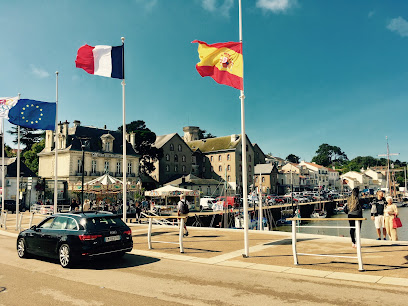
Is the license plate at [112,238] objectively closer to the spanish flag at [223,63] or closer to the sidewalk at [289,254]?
the sidewalk at [289,254]

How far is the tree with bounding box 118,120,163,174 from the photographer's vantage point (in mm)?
70312

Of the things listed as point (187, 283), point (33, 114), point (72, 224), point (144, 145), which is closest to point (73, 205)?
point (33, 114)

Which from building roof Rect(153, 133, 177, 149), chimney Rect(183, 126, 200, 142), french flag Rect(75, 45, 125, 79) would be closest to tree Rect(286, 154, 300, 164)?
chimney Rect(183, 126, 200, 142)

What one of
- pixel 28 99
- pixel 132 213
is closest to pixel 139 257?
pixel 28 99

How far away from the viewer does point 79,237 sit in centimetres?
945

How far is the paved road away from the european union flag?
43.5 ft

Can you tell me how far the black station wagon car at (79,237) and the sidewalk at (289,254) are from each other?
1889 millimetres

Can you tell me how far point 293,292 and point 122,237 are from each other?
552 centimetres

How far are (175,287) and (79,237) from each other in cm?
362

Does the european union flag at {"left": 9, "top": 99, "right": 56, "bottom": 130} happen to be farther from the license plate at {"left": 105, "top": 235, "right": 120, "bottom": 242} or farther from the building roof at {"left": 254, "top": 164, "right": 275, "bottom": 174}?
the building roof at {"left": 254, "top": 164, "right": 275, "bottom": 174}

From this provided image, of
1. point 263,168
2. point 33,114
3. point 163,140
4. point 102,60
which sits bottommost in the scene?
point 263,168

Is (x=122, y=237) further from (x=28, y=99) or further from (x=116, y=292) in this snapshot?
(x=28, y=99)

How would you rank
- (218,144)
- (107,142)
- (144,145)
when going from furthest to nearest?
(218,144)
(144,145)
(107,142)

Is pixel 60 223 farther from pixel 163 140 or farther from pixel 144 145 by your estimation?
pixel 163 140
